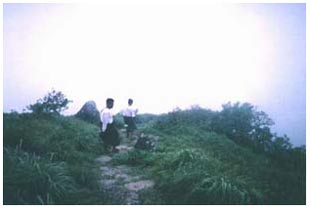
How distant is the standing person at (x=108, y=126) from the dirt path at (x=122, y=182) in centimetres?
77

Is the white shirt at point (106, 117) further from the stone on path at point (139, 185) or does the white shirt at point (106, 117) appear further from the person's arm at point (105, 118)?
the stone on path at point (139, 185)

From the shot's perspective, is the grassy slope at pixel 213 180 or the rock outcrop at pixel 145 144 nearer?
the grassy slope at pixel 213 180

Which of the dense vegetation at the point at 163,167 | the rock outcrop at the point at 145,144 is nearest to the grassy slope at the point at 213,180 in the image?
the dense vegetation at the point at 163,167

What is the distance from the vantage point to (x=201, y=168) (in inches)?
257

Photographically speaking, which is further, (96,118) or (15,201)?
(96,118)

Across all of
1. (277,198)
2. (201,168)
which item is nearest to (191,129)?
(201,168)

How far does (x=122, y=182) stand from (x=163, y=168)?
915 millimetres

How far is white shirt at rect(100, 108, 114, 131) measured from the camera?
853cm

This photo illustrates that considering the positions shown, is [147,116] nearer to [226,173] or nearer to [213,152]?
[213,152]

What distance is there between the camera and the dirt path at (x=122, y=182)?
571cm

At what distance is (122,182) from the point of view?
21.0 feet

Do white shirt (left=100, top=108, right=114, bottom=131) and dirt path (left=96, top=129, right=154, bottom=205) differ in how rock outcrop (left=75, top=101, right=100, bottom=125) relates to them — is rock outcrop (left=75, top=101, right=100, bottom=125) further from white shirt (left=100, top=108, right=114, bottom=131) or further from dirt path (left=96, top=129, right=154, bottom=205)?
dirt path (left=96, top=129, right=154, bottom=205)

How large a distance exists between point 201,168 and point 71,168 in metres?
2.29

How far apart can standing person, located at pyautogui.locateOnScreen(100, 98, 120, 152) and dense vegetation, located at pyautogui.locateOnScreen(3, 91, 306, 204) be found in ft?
1.15
